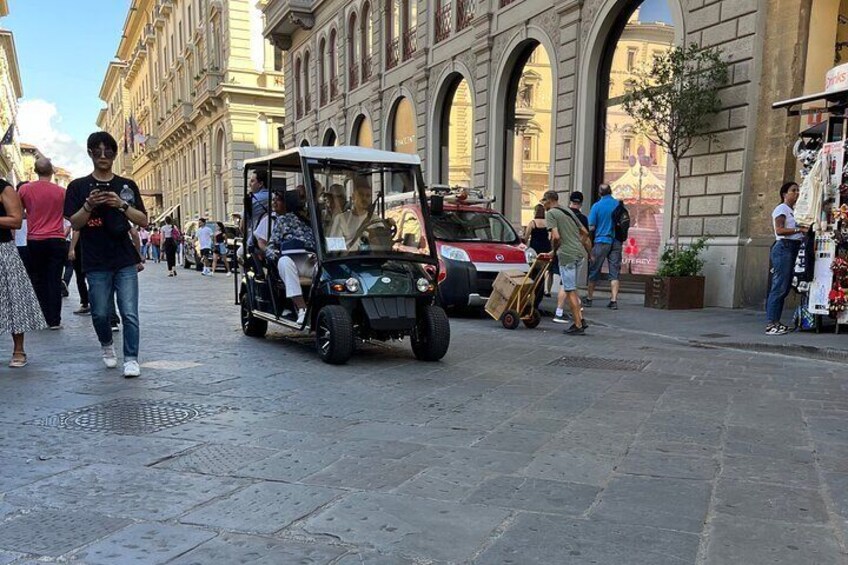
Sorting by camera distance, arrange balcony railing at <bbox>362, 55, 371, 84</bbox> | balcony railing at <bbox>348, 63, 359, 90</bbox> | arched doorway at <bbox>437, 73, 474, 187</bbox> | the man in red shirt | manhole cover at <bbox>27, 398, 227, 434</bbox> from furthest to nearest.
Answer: balcony railing at <bbox>348, 63, 359, 90</bbox>, balcony railing at <bbox>362, 55, 371, 84</bbox>, arched doorway at <bbox>437, 73, 474, 187</bbox>, the man in red shirt, manhole cover at <bbox>27, 398, 227, 434</bbox>

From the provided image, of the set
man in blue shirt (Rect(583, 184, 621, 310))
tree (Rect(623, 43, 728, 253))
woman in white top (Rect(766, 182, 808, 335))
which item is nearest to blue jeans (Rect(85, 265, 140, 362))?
woman in white top (Rect(766, 182, 808, 335))

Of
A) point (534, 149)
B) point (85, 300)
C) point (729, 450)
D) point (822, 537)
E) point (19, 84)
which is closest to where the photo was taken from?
point (822, 537)

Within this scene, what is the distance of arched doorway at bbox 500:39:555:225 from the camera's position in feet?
51.2

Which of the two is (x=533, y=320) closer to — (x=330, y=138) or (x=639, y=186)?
(x=639, y=186)

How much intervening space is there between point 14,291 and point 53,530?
3876mm

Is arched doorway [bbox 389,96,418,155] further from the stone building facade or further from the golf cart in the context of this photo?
the golf cart

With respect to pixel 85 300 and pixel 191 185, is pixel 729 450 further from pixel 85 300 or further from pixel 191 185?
pixel 191 185

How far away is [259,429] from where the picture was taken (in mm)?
4086

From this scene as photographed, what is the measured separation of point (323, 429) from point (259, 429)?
15.6 inches

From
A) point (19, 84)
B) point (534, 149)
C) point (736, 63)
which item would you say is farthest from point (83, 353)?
point (19, 84)

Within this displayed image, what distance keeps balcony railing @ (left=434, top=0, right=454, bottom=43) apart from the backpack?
10229 mm

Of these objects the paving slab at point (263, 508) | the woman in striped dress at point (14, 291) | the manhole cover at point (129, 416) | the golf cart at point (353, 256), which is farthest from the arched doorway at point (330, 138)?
the paving slab at point (263, 508)

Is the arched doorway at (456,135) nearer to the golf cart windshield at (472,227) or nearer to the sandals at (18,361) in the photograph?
the golf cart windshield at (472,227)

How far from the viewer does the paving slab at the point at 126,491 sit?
2.90m
